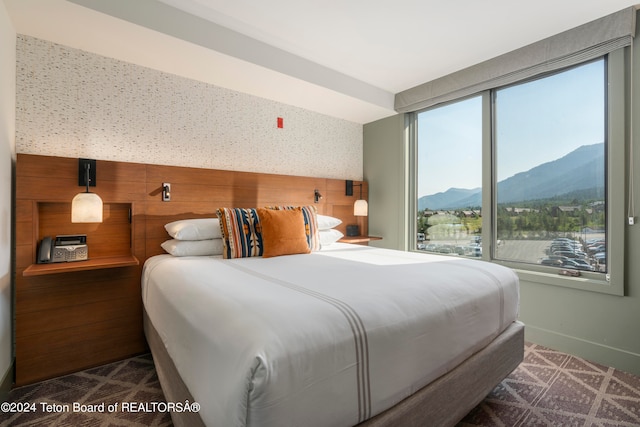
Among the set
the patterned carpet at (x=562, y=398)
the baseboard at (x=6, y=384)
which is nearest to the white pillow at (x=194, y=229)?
the baseboard at (x=6, y=384)

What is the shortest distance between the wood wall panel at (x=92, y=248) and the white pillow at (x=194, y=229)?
24 cm

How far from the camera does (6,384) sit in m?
1.89

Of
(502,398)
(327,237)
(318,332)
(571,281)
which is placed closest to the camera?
(318,332)

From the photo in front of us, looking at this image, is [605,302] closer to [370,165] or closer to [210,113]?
[370,165]

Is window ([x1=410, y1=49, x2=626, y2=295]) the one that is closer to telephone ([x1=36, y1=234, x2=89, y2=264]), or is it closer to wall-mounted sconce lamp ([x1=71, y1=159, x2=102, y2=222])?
wall-mounted sconce lamp ([x1=71, y1=159, x2=102, y2=222])

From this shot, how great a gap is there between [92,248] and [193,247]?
30.4 inches

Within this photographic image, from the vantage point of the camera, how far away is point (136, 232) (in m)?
2.46

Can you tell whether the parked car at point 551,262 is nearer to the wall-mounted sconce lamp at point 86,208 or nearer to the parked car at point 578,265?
the parked car at point 578,265

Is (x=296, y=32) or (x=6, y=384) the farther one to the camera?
(x=296, y=32)

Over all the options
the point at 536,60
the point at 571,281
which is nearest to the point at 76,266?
the point at 571,281

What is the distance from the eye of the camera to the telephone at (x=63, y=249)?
6.77 feet

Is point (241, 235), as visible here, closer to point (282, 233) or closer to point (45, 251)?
point (282, 233)

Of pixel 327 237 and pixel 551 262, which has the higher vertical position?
pixel 327 237

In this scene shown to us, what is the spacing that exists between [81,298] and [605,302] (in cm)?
396
